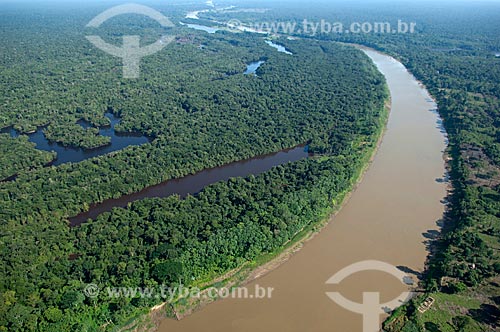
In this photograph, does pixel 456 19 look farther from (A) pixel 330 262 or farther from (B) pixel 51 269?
(B) pixel 51 269

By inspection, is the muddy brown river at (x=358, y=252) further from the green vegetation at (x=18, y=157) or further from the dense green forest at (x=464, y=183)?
the green vegetation at (x=18, y=157)

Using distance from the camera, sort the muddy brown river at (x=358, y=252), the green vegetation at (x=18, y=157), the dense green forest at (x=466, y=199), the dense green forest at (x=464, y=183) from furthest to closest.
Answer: the green vegetation at (x=18, y=157) < the muddy brown river at (x=358, y=252) < the dense green forest at (x=464, y=183) < the dense green forest at (x=466, y=199)

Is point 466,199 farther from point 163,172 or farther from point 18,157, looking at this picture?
point 18,157

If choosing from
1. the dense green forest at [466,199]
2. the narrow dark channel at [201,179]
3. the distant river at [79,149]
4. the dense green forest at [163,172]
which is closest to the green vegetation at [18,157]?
the dense green forest at [163,172]

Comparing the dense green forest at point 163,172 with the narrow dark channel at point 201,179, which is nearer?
the dense green forest at point 163,172

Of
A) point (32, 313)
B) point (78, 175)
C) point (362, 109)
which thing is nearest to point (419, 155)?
point (362, 109)

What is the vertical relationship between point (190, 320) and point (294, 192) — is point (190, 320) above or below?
below
